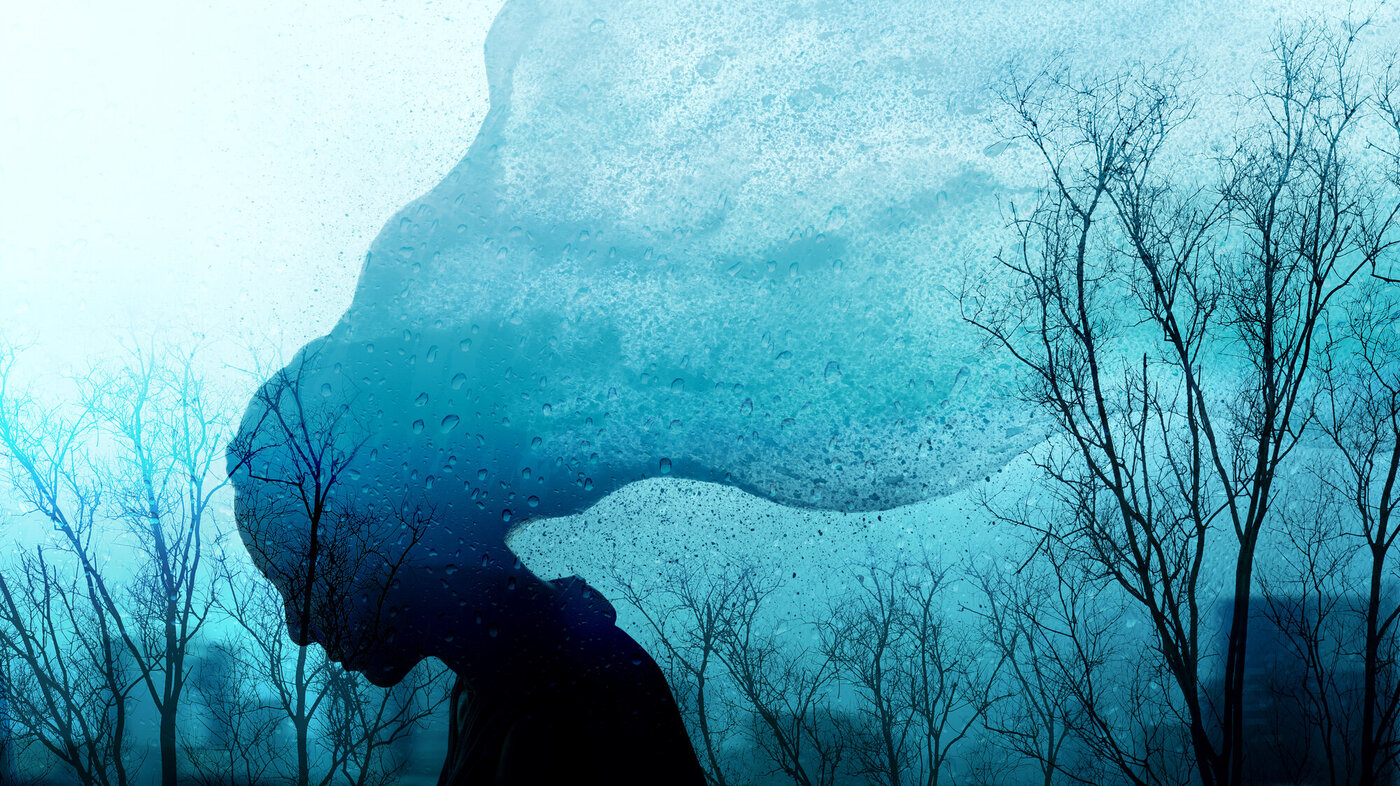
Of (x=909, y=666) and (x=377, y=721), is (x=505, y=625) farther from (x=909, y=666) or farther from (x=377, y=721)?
(x=909, y=666)

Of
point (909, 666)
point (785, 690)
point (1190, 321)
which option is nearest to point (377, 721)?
point (785, 690)

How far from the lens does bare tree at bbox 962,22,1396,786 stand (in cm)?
171

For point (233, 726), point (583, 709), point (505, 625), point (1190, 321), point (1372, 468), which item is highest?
point (1190, 321)

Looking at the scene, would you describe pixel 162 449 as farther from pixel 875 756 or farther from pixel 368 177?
pixel 875 756

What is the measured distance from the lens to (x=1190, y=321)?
1726 mm

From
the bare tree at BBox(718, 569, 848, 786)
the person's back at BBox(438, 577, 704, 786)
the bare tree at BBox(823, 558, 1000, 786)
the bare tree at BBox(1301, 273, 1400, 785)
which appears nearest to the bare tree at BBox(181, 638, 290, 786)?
the person's back at BBox(438, 577, 704, 786)

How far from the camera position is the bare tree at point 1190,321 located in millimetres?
1711

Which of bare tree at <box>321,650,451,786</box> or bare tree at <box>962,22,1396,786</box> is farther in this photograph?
bare tree at <box>321,650,451,786</box>

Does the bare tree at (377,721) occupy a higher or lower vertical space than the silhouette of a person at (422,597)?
lower

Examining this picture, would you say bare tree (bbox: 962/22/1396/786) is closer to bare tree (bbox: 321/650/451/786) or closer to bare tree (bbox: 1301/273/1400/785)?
bare tree (bbox: 1301/273/1400/785)

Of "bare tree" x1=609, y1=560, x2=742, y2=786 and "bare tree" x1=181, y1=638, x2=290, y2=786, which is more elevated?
"bare tree" x1=609, y1=560, x2=742, y2=786

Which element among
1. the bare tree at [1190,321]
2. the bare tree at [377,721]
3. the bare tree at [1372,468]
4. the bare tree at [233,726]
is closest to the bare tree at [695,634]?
the bare tree at [377,721]

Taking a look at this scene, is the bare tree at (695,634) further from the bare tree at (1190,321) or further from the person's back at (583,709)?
the bare tree at (1190,321)

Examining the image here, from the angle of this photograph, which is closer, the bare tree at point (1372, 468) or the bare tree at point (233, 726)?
the bare tree at point (1372, 468)
